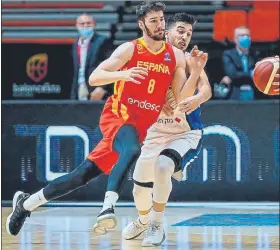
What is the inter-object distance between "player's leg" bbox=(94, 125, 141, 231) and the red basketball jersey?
1.10 ft

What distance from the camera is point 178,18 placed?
359 inches

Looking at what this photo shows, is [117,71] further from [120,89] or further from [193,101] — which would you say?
[193,101]

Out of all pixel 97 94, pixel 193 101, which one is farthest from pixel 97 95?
pixel 193 101

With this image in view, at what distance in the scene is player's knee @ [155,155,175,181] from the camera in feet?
29.1

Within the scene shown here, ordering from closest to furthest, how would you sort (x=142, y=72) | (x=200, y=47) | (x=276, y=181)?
1. (x=142, y=72)
2. (x=276, y=181)
3. (x=200, y=47)

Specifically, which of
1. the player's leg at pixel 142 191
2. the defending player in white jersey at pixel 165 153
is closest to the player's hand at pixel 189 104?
the defending player in white jersey at pixel 165 153

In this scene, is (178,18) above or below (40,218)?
above

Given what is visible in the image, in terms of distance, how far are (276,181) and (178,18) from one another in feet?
13.7

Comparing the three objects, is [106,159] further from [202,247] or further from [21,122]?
[21,122]

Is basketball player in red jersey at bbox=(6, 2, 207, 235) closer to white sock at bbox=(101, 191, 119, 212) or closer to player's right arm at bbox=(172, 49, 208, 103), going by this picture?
player's right arm at bbox=(172, 49, 208, 103)

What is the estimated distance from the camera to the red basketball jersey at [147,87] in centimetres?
873

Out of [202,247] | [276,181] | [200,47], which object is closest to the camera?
[202,247]

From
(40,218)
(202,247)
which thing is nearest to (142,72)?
(202,247)

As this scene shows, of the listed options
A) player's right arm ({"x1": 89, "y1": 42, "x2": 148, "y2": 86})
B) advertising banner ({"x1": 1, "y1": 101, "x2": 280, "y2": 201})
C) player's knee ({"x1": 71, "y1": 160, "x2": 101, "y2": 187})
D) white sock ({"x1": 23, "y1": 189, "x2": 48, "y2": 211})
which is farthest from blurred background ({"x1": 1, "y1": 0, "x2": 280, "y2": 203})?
player's knee ({"x1": 71, "y1": 160, "x2": 101, "y2": 187})
